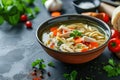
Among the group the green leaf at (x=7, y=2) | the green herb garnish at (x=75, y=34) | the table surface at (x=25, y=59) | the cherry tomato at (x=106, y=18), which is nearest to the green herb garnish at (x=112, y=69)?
the table surface at (x=25, y=59)

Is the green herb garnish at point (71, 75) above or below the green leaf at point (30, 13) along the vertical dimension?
below

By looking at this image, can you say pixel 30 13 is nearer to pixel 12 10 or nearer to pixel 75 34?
pixel 12 10

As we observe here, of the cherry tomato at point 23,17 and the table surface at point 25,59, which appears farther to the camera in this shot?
the cherry tomato at point 23,17

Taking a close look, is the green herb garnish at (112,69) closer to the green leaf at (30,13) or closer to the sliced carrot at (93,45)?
the sliced carrot at (93,45)

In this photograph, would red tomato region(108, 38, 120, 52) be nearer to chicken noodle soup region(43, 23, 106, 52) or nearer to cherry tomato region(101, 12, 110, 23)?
chicken noodle soup region(43, 23, 106, 52)

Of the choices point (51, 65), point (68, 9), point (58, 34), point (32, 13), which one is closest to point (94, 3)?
point (68, 9)

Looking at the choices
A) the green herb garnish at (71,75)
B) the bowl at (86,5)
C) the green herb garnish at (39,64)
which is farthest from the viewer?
the bowl at (86,5)

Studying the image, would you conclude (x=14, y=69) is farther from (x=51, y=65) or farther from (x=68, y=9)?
(x=68, y=9)

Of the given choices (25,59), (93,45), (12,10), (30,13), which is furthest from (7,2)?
(93,45)
